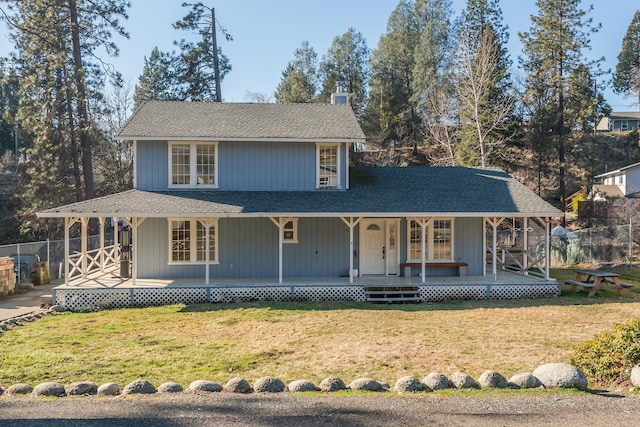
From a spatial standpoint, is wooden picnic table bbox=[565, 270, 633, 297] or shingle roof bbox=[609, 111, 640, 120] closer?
wooden picnic table bbox=[565, 270, 633, 297]

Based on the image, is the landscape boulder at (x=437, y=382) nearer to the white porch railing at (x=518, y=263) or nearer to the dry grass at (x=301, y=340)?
the dry grass at (x=301, y=340)

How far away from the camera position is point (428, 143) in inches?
1453

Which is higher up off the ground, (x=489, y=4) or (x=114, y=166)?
(x=489, y=4)

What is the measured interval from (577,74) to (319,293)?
81.8 ft

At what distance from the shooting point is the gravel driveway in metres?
5.02

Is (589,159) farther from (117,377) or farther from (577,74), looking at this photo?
(117,377)

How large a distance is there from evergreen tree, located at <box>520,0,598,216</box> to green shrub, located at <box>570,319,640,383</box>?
23324 mm

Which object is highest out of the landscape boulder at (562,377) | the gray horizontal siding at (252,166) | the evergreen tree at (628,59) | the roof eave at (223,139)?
the evergreen tree at (628,59)

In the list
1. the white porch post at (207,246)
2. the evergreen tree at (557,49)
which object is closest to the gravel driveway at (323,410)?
the white porch post at (207,246)

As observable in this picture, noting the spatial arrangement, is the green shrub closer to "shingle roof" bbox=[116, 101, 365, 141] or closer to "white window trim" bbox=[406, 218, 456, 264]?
"white window trim" bbox=[406, 218, 456, 264]

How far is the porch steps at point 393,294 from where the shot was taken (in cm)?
1335

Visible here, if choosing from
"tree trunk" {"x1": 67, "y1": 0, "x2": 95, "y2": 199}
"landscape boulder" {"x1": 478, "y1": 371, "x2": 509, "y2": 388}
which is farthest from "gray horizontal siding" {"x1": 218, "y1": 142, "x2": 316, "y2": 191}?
"landscape boulder" {"x1": 478, "y1": 371, "x2": 509, "y2": 388}

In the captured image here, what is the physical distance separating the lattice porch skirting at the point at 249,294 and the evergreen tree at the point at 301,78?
85.1 feet

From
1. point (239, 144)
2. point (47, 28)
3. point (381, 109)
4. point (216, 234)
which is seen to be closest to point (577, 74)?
point (381, 109)
